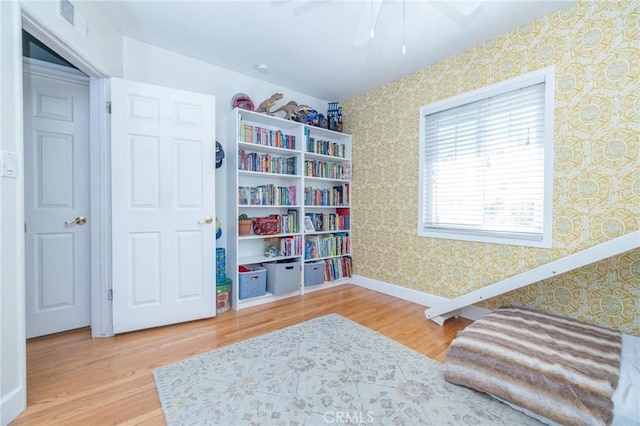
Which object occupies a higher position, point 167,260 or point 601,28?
point 601,28

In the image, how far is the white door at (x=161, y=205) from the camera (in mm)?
2154

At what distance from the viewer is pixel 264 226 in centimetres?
296

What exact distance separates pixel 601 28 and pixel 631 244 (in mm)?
1511

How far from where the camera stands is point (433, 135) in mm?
2812

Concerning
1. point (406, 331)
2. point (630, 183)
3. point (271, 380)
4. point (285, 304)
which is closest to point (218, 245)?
point (285, 304)

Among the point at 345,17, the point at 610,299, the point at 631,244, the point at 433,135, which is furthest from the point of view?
the point at 433,135

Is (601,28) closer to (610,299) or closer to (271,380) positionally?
(610,299)

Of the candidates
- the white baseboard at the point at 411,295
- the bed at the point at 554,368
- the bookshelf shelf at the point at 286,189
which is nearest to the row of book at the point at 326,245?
the bookshelf shelf at the point at 286,189

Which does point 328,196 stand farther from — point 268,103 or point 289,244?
point 268,103

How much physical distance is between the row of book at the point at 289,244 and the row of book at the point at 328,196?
18.5 inches

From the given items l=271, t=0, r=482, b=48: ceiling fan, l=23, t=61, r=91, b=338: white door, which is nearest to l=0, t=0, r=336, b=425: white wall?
l=23, t=61, r=91, b=338: white door

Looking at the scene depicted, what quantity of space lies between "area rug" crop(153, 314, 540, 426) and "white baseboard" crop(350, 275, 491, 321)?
3.10 ft

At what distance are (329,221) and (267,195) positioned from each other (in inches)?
37.3

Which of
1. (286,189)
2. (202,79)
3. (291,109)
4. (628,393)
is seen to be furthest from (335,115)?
(628,393)
